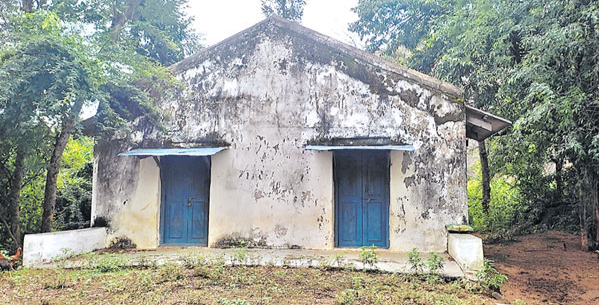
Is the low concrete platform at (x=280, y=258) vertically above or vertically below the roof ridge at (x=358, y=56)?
below

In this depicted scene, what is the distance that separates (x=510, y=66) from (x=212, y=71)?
5.86m

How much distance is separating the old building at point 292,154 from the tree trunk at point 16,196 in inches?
71.0

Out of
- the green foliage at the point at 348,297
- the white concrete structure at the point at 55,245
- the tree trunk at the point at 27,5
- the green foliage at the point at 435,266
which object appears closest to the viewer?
the green foliage at the point at 348,297

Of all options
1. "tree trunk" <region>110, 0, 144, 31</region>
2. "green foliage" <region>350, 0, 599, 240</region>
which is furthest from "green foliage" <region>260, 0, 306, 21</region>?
"tree trunk" <region>110, 0, 144, 31</region>

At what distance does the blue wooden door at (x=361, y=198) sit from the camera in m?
7.65

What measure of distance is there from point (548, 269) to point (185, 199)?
6669 mm

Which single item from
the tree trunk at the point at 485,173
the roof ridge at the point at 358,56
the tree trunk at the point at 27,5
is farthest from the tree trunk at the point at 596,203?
the tree trunk at the point at 27,5

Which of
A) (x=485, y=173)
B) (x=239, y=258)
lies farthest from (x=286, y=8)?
(x=239, y=258)

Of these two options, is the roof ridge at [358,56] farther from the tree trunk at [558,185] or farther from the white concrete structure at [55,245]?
the tree trunk at [558,185]

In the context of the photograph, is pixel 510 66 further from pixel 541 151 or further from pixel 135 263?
pixel 135 263

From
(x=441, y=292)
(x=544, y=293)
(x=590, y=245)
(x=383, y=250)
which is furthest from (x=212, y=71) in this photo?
(x=590, y=245)

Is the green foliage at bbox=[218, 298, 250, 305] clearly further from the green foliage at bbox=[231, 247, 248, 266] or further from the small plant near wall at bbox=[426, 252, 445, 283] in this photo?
the small plant near wall at bbox=[426, 252, 445, 283]

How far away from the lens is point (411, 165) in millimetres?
7344

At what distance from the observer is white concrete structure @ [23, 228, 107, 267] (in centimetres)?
660
